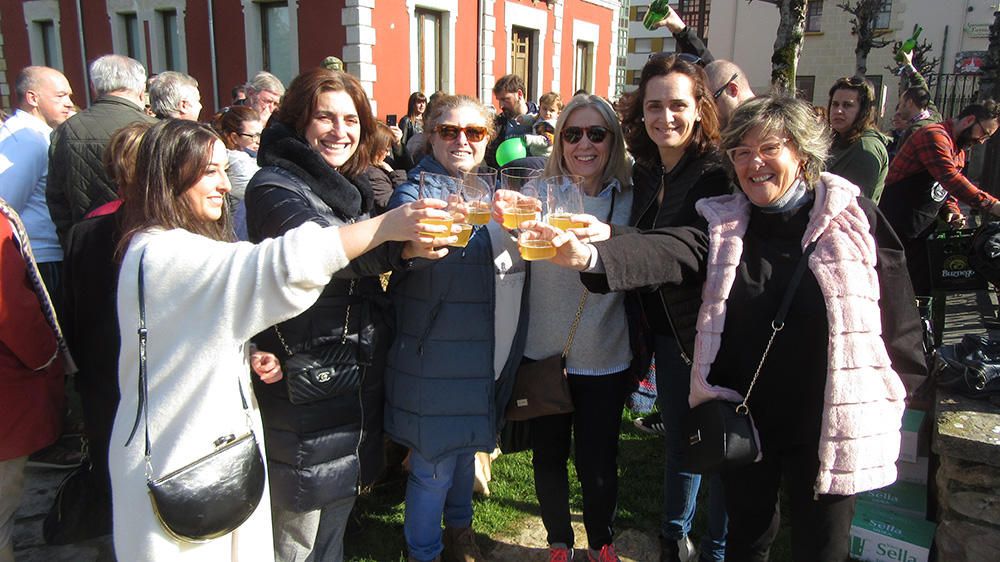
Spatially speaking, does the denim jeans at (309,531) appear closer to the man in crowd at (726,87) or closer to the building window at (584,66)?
the man in crowd at (726,87)

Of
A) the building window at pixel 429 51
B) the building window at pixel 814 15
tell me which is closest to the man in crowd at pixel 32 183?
the building window at pixel 429 51

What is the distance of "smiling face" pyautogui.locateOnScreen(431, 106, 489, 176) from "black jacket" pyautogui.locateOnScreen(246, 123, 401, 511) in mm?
415

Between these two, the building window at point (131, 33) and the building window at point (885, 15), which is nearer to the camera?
the building window at point (131, 33)

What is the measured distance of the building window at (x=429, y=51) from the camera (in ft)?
48.3

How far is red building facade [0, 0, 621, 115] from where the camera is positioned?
44.3 feet

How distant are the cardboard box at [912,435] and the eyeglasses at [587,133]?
2132 mm

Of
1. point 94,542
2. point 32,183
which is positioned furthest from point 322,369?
point 32,183

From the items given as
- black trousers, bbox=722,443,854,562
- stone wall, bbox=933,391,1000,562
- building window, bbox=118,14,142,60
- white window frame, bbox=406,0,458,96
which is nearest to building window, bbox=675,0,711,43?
white window frame, bbox=406,0,458,96

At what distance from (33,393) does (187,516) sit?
112 cm

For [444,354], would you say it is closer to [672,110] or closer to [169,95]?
[672,110]

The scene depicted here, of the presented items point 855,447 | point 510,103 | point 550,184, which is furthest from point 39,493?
point 510,103

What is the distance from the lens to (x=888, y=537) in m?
2.97

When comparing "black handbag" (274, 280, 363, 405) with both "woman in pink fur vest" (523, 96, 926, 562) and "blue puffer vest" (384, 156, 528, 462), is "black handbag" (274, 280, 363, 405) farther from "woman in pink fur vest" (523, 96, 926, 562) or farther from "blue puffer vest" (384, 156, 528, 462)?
"woman in pink fur vest" (523, 96, 926, 562)

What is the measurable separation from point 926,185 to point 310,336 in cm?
500
